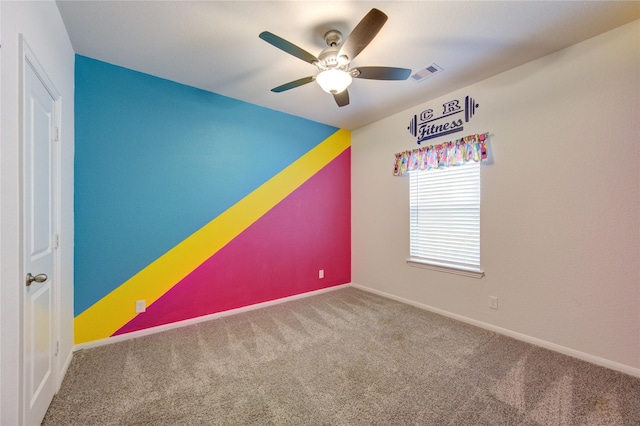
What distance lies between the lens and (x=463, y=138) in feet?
9.57

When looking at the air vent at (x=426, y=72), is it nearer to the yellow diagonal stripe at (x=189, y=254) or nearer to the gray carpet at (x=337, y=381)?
the yellow diagonal stripe at (x=189, y=254)

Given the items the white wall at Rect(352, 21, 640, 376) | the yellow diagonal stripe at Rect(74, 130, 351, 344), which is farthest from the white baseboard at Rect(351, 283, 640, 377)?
the yellow diagonal stripe at Rect(74, 130, 351, 344)

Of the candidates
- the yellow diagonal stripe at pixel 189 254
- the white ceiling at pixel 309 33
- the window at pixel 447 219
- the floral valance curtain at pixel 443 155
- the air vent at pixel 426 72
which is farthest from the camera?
the window at pixel 447 219

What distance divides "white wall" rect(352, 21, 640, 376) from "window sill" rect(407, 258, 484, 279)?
0.07 metres

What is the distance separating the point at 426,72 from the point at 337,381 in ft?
9.70

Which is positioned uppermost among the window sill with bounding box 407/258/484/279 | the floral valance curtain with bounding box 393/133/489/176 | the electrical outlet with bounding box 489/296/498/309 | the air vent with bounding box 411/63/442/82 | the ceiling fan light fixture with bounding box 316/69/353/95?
the air vent with bounding box 411/63/442/82

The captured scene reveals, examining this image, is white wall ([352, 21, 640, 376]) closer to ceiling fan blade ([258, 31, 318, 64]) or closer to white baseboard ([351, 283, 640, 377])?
white baseboard ([351, 283, 640, 377])

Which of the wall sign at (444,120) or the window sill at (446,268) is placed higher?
the wall sign at (444,120)

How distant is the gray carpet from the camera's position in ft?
5.23

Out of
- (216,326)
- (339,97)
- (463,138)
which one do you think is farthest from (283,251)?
(463,138)

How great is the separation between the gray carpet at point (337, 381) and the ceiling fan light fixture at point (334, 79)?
2.27m

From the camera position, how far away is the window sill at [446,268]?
286cm

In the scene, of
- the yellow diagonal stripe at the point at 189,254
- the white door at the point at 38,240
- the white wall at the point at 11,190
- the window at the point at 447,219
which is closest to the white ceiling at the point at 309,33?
the white wall at the point at 11,190

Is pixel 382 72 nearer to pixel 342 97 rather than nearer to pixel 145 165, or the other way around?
pixel 342 97
